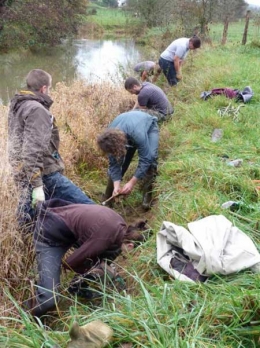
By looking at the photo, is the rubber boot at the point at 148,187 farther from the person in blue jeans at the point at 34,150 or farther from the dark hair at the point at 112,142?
the person in blue jeans at the point at 34,150

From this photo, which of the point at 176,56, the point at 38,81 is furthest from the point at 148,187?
the point at 176,56

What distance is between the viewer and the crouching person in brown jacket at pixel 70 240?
7.85ft

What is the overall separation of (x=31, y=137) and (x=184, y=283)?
1674 millimetres

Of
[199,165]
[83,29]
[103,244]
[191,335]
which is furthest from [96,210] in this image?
[83,29]

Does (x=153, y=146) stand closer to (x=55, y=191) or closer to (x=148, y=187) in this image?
(x=148, y=187)

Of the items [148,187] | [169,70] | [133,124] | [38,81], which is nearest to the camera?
[38,81]

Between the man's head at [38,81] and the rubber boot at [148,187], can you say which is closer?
the man's head at [38,81]

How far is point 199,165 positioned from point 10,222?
205 cm

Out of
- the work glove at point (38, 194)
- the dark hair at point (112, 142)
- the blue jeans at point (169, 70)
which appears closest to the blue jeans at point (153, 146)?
the dark hair at point (112, 142)

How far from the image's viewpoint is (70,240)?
255 cm

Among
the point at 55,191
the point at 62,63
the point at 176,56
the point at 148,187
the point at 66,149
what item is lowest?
the point at 62,63

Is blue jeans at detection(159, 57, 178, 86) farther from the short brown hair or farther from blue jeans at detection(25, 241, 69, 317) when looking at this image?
blue jeans at detection(25, 241, 69, 317)

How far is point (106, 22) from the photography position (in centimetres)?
3506

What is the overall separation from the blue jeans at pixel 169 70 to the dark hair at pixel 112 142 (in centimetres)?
469
